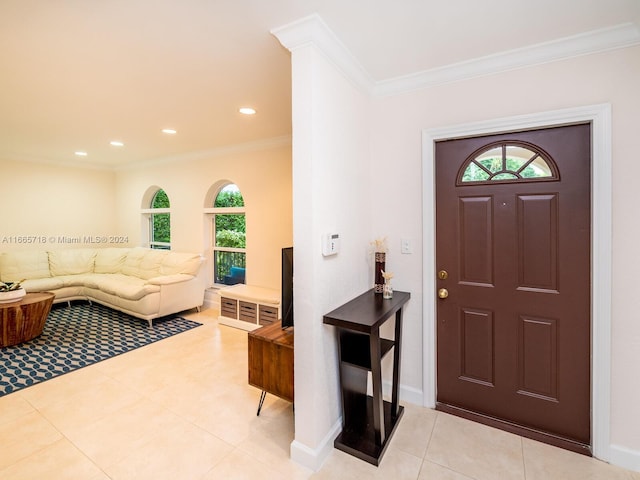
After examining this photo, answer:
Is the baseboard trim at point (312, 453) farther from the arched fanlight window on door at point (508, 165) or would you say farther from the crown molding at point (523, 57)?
the crown molding at point (523, 57)

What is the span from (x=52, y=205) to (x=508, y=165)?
22.4 feet

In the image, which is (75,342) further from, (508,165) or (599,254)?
(599,254)

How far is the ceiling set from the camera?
1.55 metres

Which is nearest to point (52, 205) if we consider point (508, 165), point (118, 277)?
point (118, 277)

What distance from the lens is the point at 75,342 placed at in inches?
140

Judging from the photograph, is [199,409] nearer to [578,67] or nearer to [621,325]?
[621,325]

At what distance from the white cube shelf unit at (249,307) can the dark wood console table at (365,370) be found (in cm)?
178

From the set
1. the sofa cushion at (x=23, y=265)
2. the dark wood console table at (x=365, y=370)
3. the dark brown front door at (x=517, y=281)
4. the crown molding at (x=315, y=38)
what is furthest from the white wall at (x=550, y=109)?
the sofa cushion at (x=23, y=265)

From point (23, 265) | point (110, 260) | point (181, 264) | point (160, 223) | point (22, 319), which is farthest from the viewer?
point (160, 223)

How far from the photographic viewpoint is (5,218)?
16.4 feet

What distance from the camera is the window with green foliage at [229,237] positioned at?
483 cm

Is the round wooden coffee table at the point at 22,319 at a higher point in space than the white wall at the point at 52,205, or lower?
lower

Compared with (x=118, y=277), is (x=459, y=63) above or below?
above

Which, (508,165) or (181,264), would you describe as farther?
(181,264)
